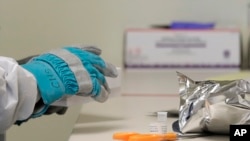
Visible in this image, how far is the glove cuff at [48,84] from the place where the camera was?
69 cm

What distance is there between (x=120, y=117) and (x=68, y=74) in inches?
7.3

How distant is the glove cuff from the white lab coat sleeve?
14 millimetres

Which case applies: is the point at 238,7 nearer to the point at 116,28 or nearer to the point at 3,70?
the point at 116,28

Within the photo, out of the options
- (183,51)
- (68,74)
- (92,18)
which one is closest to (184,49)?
(183,51)

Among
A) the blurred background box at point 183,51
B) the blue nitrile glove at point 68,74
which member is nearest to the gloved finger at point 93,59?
the blue nitrile glove at point 68,74

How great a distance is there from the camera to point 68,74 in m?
0.70

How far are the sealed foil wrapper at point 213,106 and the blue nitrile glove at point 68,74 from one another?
0.15 m

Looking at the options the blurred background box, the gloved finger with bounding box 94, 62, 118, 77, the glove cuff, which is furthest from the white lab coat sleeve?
the blurred background box

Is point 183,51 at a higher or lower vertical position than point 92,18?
lower

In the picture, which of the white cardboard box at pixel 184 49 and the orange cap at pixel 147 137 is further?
the white cardboard box at pixel 184 49

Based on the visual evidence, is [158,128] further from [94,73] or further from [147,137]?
[94,73]

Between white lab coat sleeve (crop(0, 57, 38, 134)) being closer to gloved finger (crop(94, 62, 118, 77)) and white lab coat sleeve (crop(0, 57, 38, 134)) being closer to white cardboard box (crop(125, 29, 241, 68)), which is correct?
gloved finger (crop(94, 62, 118, 77))

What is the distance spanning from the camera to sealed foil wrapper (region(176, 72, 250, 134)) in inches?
24.2

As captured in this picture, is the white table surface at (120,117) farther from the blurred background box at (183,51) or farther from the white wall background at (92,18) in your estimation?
the white wall background at (92,18)
